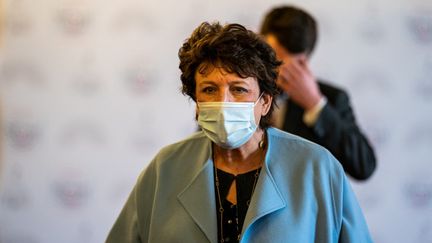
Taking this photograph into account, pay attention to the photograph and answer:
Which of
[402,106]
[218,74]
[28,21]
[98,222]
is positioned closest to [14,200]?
[98,222]

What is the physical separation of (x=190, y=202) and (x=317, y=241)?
334 millimetres

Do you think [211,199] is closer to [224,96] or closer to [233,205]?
[233,205]

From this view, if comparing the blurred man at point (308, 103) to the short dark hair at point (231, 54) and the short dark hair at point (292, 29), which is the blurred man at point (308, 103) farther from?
the short dark hair at point (231, 54)

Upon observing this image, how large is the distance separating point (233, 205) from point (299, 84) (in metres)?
0.81

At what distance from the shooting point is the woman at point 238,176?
4.31 ft

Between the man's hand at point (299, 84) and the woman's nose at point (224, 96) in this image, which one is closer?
the woman's nose at point (224, 96)

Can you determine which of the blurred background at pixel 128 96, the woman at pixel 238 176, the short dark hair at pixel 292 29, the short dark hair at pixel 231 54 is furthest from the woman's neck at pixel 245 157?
the blurred background at pixel 128 96

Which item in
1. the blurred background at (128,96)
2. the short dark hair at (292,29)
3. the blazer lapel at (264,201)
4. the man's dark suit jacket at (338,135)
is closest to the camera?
the blazer lapel at (264,201)

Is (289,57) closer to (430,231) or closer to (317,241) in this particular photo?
(317,241)

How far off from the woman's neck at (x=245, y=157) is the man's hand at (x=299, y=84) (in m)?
0.62

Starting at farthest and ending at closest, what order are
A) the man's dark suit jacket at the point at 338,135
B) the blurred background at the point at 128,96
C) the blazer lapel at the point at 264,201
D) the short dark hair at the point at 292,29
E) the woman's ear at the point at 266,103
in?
the blurred background at the point at 128,96 < the short dark hair at the point at 292,29 < the man's dark suit jacket at the point at 338,135 < the woman's ear at the point at 266,103 < the blazer lapel at the point at 264,201

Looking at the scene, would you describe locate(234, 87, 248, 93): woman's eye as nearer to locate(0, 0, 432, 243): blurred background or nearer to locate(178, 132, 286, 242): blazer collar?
locate(178, 132, 286, 242): blazer collar

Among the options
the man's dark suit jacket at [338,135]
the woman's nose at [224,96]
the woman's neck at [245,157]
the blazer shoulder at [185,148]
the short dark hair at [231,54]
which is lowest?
the man's dark suit jacket at [338,135]

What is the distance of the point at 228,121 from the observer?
1.33m
